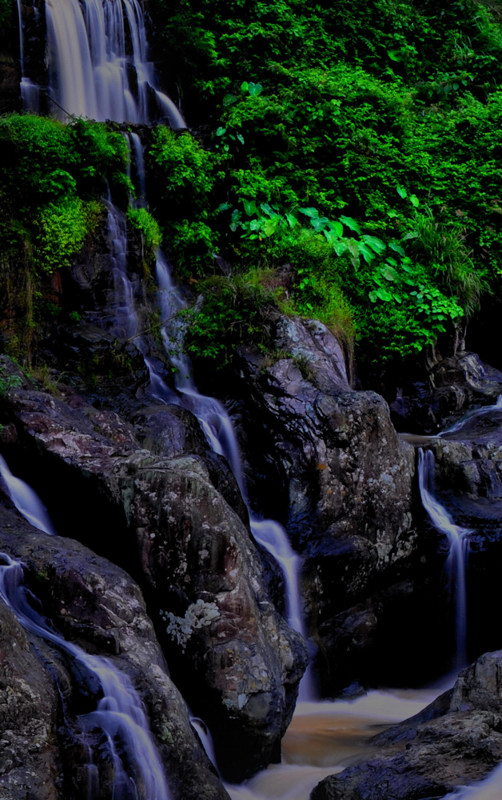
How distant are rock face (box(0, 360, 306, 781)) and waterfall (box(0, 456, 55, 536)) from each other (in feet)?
0.35

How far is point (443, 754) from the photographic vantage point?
4121 millimetres

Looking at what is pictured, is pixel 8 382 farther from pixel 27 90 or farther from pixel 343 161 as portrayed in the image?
pixel 343 161

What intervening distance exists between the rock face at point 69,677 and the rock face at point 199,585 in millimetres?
445

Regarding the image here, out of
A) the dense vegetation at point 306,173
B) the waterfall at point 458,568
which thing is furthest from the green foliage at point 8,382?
the waterfall at point 458,568

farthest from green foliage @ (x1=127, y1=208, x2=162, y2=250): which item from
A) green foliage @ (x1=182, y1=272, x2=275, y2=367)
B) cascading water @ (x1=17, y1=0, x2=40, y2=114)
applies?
cascading water @ (x1=17, y1=0, x2=40, y2=114)

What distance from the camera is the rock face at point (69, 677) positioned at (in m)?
3.38

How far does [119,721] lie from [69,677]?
1.23ft

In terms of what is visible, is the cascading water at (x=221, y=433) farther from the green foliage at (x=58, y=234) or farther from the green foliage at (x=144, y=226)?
the green foliage at (x=58, y=234)

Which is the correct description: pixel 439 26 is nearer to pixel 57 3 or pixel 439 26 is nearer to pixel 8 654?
pixel 57 3

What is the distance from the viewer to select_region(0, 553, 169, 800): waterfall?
3.79 m

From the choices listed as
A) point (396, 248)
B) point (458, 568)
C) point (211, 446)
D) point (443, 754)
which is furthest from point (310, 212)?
point (443, 754)

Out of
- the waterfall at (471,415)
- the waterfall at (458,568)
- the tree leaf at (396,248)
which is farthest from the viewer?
the tree leaf at (396,248)

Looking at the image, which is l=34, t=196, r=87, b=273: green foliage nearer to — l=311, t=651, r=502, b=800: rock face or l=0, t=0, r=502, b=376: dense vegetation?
l=0, t=0, r=502, b=376: dense vegetation

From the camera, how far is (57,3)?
11.3m
